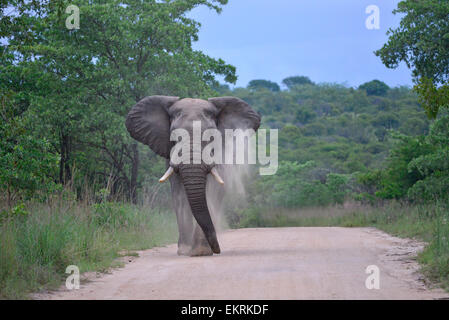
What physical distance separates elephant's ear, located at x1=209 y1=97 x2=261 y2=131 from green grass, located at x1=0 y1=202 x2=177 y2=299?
3050mm

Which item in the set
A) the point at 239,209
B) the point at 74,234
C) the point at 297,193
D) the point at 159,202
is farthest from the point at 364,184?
the point at 74,234

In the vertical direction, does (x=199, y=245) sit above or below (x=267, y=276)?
above

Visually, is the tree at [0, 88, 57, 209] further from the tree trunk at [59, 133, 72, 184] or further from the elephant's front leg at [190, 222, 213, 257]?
the tree trunk at [59, 133, 72, 184]

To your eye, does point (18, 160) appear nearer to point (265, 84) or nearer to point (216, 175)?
point (216, 175)

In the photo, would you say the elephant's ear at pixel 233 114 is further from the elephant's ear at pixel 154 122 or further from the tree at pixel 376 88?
the tree at pixel 376 88

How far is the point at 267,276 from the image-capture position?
8180 millimetres

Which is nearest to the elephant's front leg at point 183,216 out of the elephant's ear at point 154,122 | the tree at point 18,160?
the elephant's ear at point 154,122

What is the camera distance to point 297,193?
3250cm

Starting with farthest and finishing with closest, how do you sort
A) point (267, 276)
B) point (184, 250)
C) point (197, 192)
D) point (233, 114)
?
point (233, 114), point (184, 250), point (197, 192), point (267, 276)

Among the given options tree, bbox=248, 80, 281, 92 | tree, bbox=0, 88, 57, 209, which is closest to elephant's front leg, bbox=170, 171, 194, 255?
tree, bbox=0, 88, 57, 209

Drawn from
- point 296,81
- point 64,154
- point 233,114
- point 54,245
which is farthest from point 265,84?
point 54,245

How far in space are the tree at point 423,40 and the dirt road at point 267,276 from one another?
761 cm

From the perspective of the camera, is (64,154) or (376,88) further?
Answer: (376,88)

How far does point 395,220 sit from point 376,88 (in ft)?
250
